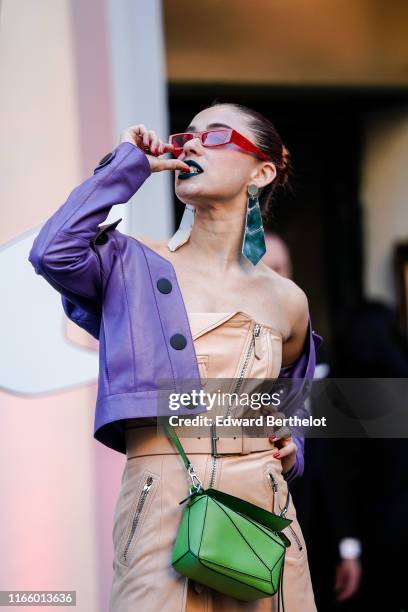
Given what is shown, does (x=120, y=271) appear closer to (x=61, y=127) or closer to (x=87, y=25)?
(x=61, y=127)

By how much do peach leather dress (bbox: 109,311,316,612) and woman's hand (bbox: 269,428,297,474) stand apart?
2cm

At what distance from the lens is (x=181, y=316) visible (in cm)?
256

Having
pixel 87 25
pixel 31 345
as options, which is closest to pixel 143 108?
pixel 87 25

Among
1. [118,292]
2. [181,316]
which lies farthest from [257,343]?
[118,292]

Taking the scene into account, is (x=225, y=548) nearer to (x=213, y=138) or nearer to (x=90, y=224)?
(x=90, y=224)

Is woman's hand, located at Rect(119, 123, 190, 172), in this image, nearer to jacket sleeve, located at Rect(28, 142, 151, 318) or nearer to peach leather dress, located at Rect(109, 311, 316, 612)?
jacket sleeve, located at Rect(28, 142, 151, 318)

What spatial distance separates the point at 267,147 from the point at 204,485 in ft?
2.79

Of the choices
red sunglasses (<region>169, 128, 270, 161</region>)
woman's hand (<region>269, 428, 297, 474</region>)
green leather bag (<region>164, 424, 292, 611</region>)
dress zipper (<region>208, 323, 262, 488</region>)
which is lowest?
green leather bag (<region>164, 424, 292, 611</region>)

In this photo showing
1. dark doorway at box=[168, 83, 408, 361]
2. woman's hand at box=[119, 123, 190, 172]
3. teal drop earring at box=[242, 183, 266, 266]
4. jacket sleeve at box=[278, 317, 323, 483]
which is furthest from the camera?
dark doorway at box=[168, 83, 408, 361]

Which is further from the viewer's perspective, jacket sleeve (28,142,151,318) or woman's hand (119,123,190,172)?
woman's hand (119,123,190,172)

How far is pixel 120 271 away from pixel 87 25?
72.8 inches

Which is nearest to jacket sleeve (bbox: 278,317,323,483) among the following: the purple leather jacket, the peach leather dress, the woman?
the woman

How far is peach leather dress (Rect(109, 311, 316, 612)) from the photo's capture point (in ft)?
8.02

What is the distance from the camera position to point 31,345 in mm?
3656
